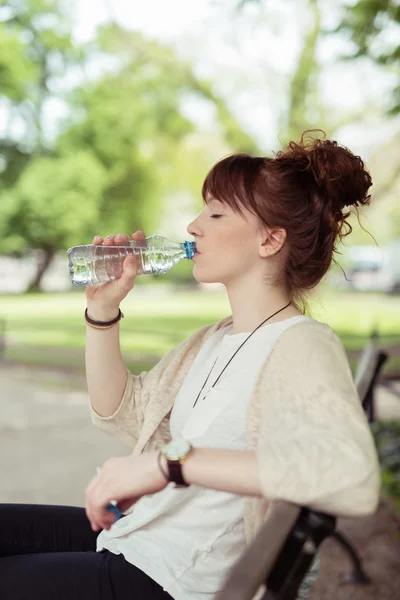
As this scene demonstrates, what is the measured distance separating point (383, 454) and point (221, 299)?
16.2 metres

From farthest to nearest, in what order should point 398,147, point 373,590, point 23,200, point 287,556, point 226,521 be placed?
point 23,200, point 398,147, point 373,590, point 226,521, point 287,556

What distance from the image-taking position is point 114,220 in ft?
66.2

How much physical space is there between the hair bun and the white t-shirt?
0.26 m

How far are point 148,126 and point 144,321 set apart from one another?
7.51 metres

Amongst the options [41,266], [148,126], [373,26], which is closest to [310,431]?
[373,26]

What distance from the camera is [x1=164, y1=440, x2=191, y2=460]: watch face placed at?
3.31ft

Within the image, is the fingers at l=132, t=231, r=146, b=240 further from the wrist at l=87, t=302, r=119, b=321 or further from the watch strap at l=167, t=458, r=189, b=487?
the watch strap at l=167, t=458, r=189, b=487

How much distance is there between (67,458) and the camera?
4.87 m

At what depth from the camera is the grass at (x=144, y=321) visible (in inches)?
414

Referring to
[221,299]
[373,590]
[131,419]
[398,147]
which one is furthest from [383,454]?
A: [221,299]

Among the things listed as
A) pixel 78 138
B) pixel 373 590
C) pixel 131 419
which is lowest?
pixel 373 590

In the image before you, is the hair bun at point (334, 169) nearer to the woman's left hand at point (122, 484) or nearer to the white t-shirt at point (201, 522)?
the white t-shirt at point (201, 522)

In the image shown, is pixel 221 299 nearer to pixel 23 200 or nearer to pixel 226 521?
pixel 23 200

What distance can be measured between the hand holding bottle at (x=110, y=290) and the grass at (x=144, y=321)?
608 centimetres
